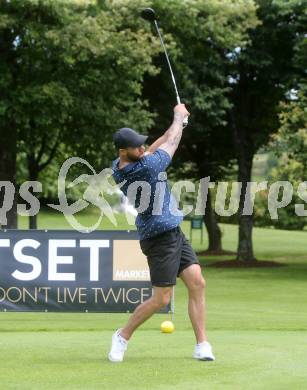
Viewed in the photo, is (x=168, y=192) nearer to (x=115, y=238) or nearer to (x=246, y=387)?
(x=246, y=387)

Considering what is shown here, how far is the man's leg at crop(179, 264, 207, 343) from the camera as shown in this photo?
8617 millimetres

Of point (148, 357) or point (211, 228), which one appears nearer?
point (148, 357)

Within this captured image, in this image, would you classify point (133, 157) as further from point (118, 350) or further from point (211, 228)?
point (211, 228)

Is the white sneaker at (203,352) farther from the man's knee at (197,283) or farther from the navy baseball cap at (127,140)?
the navy baseball cap at (127,140)

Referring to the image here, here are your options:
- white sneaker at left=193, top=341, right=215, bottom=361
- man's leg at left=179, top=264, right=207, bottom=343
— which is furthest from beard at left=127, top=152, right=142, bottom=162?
white sneaker at left=193, top=341, right=215, bottom=361

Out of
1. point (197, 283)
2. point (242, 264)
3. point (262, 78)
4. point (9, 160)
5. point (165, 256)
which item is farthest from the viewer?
point (242, 264)

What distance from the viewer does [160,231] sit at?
8.45m

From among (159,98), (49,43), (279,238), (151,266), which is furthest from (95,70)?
(279,238)

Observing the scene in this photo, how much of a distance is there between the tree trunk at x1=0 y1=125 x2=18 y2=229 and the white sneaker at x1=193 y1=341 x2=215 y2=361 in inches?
773

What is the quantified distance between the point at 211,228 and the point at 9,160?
13410mm

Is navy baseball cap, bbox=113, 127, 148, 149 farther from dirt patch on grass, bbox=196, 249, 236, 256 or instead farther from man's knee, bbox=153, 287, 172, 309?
dirt patch on grass, bbox=196, 249, 236, 256

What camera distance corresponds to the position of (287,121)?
91.4 ft

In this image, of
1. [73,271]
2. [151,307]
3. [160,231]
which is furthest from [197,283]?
[73,271]

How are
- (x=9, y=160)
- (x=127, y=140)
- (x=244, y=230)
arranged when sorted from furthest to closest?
(x=244, y=230) → (x=9, y=160) → (x=127, y=140)
